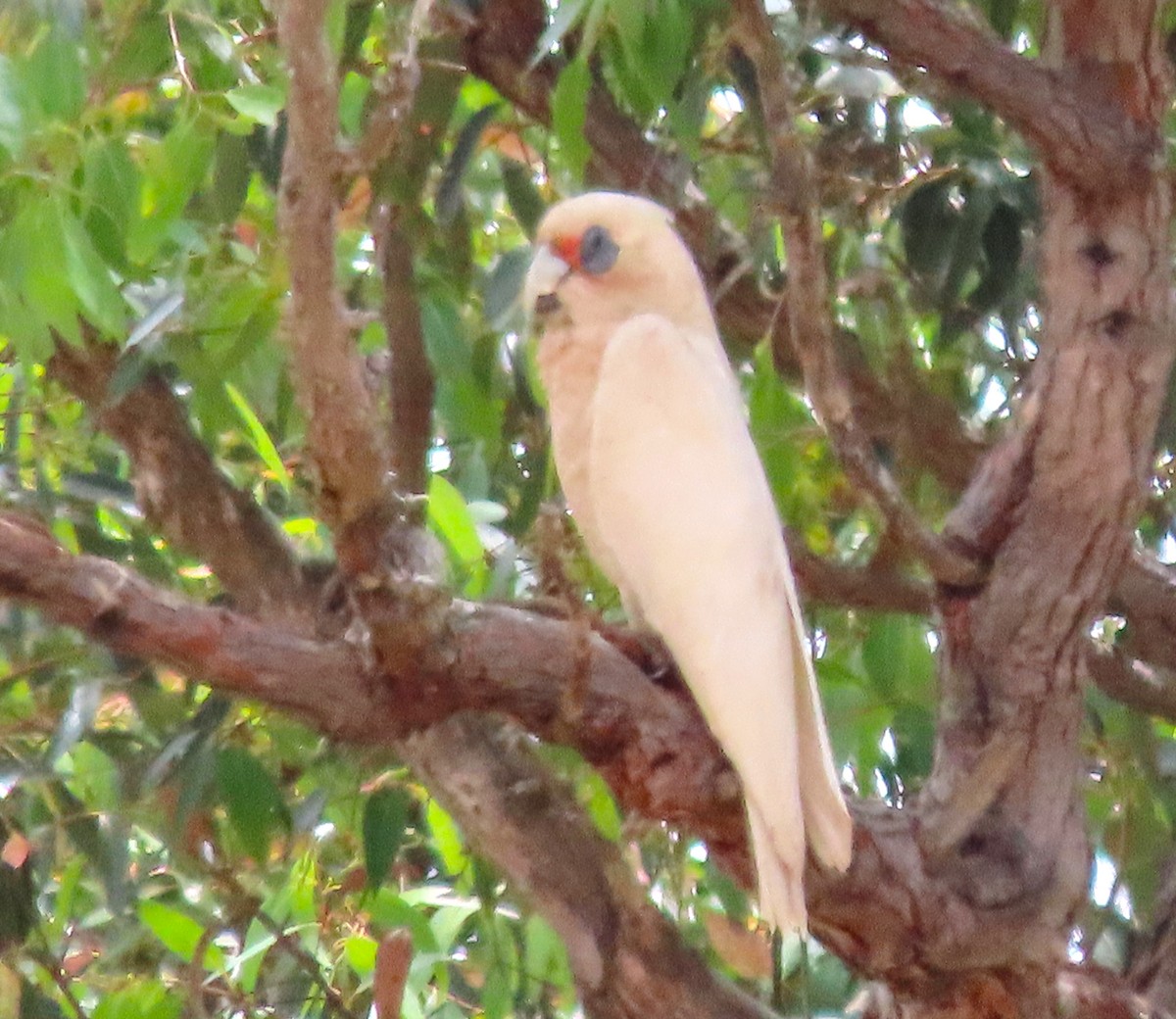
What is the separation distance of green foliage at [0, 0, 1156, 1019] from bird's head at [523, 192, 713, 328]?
39 millimetres

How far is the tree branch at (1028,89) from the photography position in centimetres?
101

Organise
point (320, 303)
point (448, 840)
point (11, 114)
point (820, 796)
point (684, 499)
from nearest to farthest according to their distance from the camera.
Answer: point (320, 303), point (11, 114), point (820, 796), point (684, 499), point (448, 840)

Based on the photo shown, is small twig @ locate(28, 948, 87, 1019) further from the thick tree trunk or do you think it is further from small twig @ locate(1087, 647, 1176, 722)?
small twig @ locate(1087, 647, 1176, 722)

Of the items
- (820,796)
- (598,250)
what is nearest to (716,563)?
(820,796)

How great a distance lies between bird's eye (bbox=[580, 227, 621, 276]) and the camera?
1.16 meters

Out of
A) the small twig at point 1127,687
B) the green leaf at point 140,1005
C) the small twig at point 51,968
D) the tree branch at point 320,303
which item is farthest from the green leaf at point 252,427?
the small twig at point 1127,687

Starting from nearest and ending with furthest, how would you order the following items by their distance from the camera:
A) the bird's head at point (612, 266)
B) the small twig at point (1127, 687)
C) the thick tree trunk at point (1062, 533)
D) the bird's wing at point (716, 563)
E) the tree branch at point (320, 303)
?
1. the tree branch at point (320, 303)
2. the bird's wing at point (716, 563)
3. the thick tree trunk at point (1062, 533)
4. the bird's head at point (612, 266)
5. the small twig at point (1127, 687)

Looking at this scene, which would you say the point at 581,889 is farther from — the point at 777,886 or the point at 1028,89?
the point at 1028,89

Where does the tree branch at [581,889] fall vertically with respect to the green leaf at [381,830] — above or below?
above

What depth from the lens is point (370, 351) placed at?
137cm

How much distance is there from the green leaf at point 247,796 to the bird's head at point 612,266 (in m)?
0.42

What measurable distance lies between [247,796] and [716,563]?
0.41 meters

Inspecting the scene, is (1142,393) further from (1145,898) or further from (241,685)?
(241,685)

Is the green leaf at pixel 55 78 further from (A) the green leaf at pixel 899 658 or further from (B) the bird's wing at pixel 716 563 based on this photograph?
(A) the green leaf at pixel 899 658
